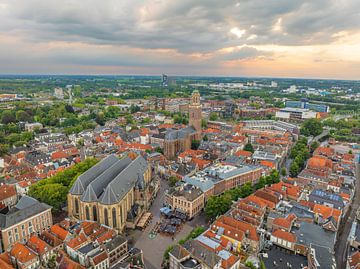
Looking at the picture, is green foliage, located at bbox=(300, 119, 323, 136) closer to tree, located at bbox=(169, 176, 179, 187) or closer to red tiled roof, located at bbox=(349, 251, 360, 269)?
tree, located at bbox=(169, 176, 179, 187)

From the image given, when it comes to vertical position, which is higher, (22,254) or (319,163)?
(319,163)

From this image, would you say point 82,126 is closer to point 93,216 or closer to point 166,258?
point 93,216

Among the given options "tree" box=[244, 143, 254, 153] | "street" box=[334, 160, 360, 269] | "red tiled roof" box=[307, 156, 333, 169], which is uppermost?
"red tiled roof" box=[307, 156, 333, 169]

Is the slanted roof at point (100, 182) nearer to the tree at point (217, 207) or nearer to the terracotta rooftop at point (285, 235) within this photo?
the tree at point (217, 207)

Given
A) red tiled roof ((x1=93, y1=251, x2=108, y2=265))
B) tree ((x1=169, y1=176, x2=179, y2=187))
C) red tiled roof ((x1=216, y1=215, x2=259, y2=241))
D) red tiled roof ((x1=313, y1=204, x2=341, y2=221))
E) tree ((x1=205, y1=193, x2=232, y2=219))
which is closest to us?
red tiled roof ((x1=93, y1=251, x2=108, y2=265))

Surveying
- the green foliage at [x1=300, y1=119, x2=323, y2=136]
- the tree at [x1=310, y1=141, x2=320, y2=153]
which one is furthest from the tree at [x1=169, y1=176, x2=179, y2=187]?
the green foliage at [x1=300, y1=119, x2=323, y2=136]

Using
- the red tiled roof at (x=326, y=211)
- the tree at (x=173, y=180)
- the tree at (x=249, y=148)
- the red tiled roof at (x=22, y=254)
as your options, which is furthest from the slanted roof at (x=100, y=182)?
the tree at (x=249, y=148)

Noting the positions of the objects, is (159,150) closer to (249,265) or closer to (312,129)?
(249,265)

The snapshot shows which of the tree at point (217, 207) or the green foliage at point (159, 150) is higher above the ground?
the tree at point (217, 207)

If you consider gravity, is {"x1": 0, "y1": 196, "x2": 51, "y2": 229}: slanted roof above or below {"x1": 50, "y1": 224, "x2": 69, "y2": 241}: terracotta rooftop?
above

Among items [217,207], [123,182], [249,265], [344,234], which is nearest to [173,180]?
[123,182]

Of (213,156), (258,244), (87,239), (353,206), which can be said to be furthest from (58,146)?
(353,206)
